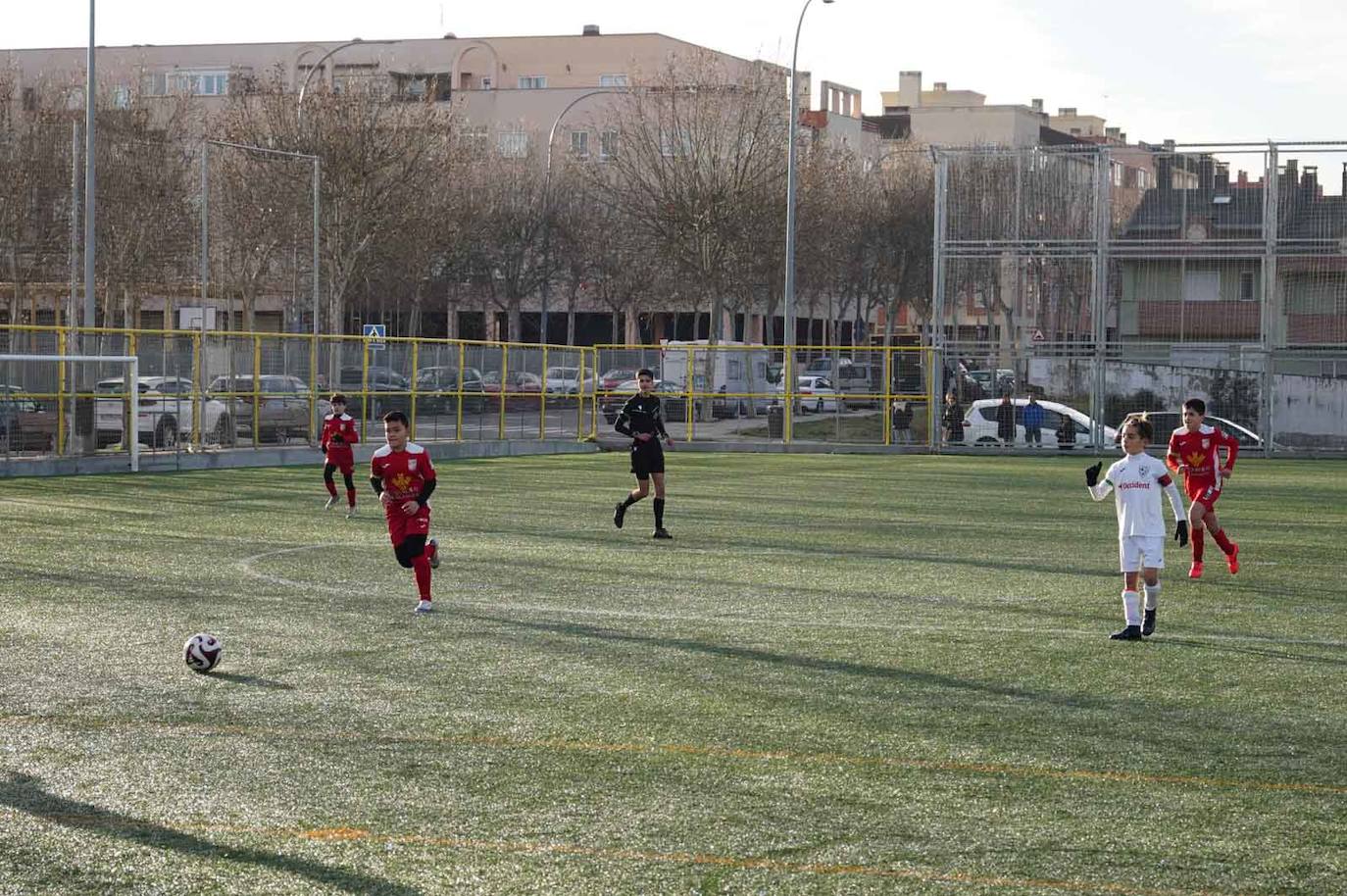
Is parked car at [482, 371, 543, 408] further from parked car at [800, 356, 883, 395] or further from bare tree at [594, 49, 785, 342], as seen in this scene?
bare tree at [594, 49, 785, 342]

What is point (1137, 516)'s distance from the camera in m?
11.3

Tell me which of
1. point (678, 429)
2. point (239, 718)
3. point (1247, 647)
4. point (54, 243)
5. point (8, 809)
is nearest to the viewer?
point (8, 809)

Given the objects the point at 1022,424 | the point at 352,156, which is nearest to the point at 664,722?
the point at 1022,424

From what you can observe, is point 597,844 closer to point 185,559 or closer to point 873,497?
point 185,559

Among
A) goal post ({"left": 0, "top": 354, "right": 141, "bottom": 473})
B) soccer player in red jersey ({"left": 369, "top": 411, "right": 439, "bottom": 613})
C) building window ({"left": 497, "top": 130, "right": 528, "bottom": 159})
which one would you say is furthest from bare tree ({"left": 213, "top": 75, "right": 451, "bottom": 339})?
soccer player in red jersey ({"left": 369, "top": 411, "right": 439, "bottom": 613})

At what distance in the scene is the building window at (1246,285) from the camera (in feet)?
134

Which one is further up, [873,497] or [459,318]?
[459,318]

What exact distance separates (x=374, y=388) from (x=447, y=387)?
2242mm

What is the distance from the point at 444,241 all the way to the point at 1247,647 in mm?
47168

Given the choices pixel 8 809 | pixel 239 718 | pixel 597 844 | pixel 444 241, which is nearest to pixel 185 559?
pixel 239 718

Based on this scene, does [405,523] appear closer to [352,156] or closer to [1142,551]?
[1142,551]

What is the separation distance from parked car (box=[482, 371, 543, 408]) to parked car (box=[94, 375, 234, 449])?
7714mm

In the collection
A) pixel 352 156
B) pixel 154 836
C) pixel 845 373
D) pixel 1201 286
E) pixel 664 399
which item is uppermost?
pixel 352 156

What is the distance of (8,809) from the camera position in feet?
22.7
